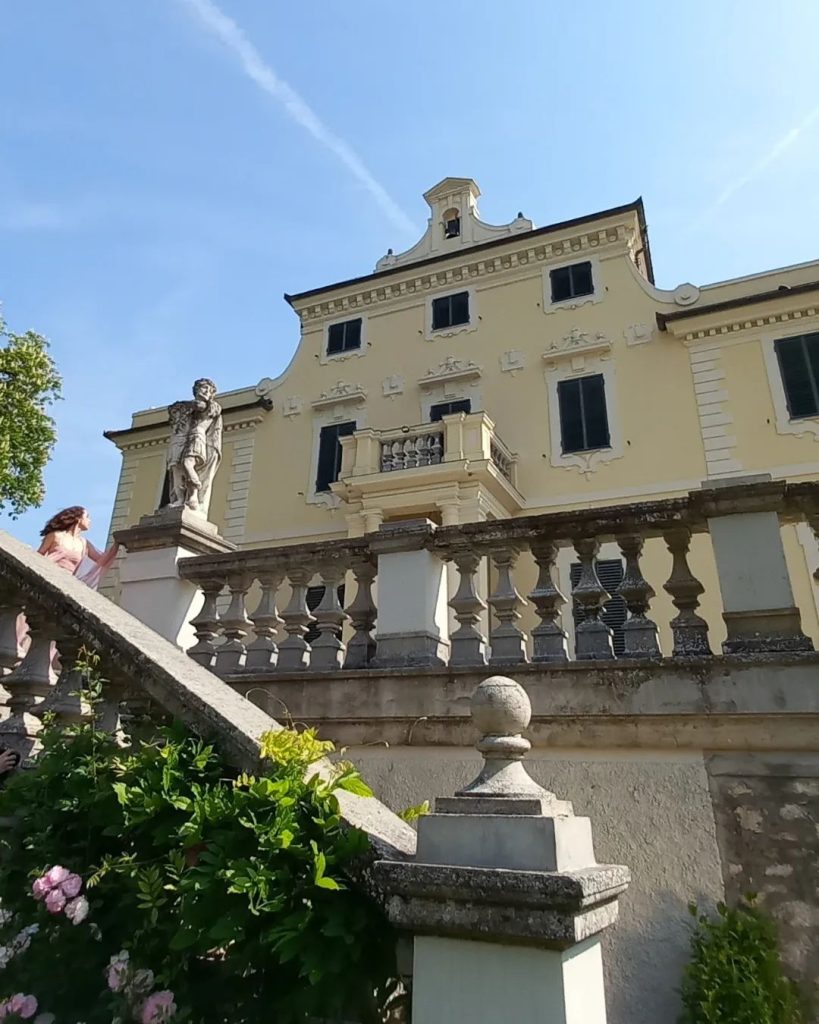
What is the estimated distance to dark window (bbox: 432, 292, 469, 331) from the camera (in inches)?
661

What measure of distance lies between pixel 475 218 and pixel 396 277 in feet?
9.36

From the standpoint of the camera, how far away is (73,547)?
17.8 ft

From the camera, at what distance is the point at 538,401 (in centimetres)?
1485

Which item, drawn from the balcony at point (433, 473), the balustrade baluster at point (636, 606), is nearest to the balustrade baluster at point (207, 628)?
the balustrade baluster at point (636, 606)

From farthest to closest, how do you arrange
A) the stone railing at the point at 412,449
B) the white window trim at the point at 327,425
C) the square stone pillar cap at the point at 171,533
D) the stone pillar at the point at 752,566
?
the white window trim at the point at 327,425 → the stone railing at the point at 412,449 → the square stone pillar cap at the point at 171,533 → the stone pillar at the point at 752,566

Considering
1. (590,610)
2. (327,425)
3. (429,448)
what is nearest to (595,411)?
(429,448)

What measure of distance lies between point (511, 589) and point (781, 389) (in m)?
11.1

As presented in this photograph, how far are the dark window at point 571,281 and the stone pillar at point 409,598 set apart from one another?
12873 mm

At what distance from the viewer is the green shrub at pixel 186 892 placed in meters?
1.94

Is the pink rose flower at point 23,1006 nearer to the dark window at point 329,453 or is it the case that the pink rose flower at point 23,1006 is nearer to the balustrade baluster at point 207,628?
the balustrade baluster at point 207,628

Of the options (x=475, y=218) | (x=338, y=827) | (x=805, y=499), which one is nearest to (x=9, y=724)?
(x=338, y=827)

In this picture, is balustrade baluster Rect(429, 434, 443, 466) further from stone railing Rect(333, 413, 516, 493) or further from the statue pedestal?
the statue pedestal

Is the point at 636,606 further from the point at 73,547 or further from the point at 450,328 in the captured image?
the point at 450,328

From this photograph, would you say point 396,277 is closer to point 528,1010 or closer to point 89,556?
point 89,556
